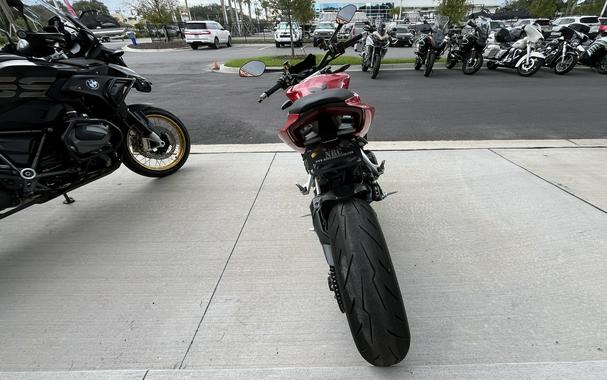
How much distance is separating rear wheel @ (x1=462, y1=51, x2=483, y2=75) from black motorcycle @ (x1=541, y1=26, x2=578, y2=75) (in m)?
2.18

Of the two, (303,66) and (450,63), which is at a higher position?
(303,66)

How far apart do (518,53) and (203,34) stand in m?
18.9

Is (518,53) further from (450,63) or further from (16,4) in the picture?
(16,4)

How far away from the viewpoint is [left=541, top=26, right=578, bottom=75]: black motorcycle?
9.92 m

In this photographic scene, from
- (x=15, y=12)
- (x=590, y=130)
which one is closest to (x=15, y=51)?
(x=15, y=12)

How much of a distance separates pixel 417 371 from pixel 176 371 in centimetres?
111

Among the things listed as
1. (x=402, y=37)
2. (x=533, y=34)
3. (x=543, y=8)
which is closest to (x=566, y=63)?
(x=533, y=34)

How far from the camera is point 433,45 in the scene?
33.2 ft

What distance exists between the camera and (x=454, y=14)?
13328 mm

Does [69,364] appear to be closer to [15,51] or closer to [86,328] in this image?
[86,328]

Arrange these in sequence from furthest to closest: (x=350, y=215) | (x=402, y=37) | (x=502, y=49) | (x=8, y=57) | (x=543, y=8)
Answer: (x=543, y=8) < (x=402, y=37) < (x=502, y=49) < (x=8, y=57) < (x=350, y=215)

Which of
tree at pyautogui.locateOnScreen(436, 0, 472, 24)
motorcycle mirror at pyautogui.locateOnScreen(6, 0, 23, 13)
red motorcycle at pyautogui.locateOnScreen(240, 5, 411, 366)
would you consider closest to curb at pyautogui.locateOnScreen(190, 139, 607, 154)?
motorcycle mirror at pyautogui.locateOnScreen(6, 0, 23, 13)

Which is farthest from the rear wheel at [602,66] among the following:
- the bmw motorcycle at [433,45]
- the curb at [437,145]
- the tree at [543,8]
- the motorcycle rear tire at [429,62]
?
the tree at [543,8]

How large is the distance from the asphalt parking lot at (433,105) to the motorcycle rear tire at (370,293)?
3641mm
